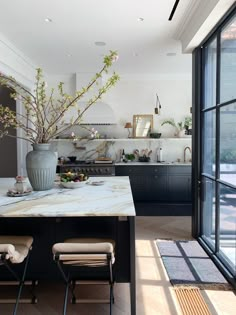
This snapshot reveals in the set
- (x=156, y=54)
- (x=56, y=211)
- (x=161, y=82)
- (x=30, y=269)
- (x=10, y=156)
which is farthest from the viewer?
(x=161, y=82)

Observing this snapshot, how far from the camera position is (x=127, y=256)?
7.85ft

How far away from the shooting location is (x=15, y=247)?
6.97ft

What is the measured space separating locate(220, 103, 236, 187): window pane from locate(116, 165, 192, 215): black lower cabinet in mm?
2473

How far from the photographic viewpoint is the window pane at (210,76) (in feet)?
11.4

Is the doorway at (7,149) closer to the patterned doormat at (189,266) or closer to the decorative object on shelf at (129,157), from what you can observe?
the decorative object on shelf at (129,157)

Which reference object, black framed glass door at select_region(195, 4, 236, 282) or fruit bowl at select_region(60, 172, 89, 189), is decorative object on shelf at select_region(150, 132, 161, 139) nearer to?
black framed glass door at select_region(195, 4, 236, 282)

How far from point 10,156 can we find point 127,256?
431cm

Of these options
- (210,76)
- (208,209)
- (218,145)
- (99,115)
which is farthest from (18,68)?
(208,209)

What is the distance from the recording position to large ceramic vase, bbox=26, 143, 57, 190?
8.60 feet

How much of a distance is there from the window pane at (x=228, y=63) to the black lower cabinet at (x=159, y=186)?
2689 mm

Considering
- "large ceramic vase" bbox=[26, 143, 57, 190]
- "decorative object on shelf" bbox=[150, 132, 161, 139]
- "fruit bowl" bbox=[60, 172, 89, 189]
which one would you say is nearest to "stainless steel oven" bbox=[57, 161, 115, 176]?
"decorative object on shelf" bbox=[150, 132, 161, 139]

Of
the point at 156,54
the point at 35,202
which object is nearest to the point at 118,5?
the point at 156,54

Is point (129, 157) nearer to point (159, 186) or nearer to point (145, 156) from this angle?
point (145, 156)

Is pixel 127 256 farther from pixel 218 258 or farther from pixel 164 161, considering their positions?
pixel 164 161
